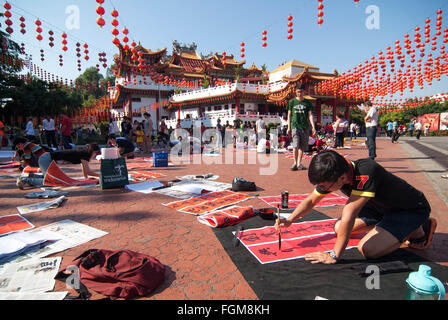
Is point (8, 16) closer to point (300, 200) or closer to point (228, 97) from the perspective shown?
point (300, 200)

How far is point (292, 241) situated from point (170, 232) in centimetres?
138

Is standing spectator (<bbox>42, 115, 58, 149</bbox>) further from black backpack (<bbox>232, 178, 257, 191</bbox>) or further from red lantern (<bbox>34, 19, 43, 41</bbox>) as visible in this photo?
black backpack (<bbox>232, 178, 257, 191</bbox>)

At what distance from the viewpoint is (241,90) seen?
2678 cm

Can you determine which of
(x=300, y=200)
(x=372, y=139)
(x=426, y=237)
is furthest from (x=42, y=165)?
(x=372, y=139)

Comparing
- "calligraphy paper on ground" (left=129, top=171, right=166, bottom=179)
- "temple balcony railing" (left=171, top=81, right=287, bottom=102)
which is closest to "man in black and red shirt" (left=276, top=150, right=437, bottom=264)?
"calligraphy paper on ground" (left=129, top=171, right=166, bottom=179)

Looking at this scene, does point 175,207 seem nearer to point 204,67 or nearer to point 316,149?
point 316,149

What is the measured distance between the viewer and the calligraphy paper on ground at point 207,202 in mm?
3705

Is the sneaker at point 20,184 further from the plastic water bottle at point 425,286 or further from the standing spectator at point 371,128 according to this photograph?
the standing spectator at point 371,128

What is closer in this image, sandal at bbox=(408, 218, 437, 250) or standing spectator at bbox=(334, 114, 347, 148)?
sandal at bbox=(408, 218, 437, 250)

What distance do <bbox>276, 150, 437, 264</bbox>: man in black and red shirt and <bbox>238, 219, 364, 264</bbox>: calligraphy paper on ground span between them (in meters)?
0.25

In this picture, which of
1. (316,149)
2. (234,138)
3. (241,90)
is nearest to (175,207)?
(316,149)

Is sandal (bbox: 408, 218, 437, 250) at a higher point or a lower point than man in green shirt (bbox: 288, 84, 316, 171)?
lower

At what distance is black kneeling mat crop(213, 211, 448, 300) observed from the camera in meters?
1.79
